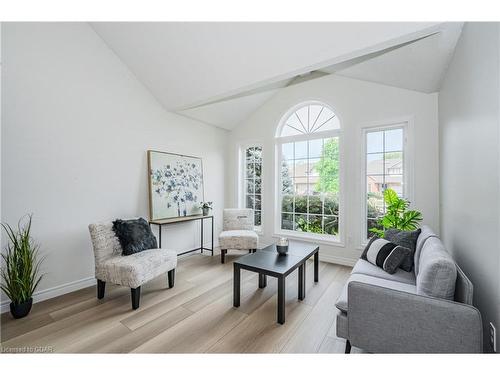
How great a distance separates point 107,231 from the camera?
8.42 ft

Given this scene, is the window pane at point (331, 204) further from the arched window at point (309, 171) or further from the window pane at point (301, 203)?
the window pane at point (301, 203)

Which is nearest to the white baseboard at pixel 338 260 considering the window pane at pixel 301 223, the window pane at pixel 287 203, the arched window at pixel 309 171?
the arched window at pixel 309 171

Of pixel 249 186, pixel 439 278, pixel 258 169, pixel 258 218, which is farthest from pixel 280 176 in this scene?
pixel 439 278

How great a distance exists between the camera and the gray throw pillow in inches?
88.9

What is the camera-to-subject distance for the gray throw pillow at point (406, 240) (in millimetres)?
2258

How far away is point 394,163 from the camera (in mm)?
3377

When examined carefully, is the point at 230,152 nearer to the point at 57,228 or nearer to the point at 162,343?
the point at 57,228

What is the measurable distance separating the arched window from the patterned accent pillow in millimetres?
1261

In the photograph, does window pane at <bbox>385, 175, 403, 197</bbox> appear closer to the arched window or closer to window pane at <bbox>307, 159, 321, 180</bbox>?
the arched window

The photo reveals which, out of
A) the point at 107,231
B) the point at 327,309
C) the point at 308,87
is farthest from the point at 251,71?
the point at 327,309

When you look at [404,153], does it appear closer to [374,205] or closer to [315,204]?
[374,205]

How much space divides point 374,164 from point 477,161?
194 centimetres

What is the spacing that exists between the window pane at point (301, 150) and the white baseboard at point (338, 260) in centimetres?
177
